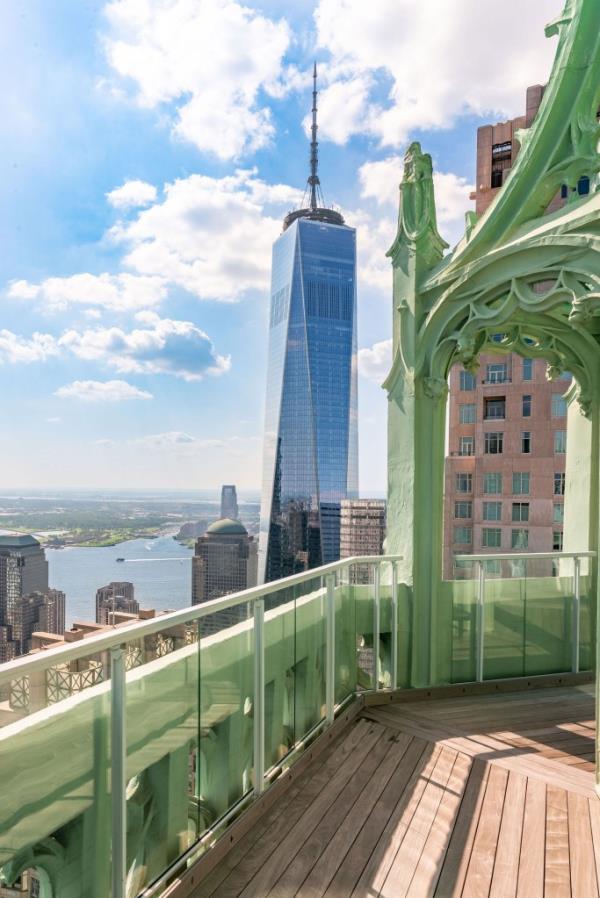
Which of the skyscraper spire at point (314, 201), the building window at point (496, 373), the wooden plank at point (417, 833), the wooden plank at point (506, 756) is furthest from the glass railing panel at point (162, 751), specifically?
the skyscraper spire at point (314, 201)

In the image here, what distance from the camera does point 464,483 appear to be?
37.2m

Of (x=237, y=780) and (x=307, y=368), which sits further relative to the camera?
(x=307, y=368)

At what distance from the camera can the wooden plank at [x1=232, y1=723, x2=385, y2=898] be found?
2.06 m

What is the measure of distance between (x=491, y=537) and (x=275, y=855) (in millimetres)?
35543

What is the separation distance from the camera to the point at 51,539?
26953 mm

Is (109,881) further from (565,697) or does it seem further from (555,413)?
(555,413)

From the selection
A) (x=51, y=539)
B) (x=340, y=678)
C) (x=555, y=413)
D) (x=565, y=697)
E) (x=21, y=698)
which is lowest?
(x=51, y=539)

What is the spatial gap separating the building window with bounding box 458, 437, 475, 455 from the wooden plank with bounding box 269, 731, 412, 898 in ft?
118

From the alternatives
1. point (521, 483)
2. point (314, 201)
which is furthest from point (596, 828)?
point (314, 201)

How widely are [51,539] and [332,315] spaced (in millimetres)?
57405

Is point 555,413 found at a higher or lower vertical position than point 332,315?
lower

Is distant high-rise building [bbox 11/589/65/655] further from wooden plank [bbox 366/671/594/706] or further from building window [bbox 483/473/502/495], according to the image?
building window [bbox 483/473/502/495]

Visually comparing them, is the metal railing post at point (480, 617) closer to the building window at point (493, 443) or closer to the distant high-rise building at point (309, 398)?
the building window at point (493, 443)

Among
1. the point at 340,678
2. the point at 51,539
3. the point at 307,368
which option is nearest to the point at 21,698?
the point at 340,678
